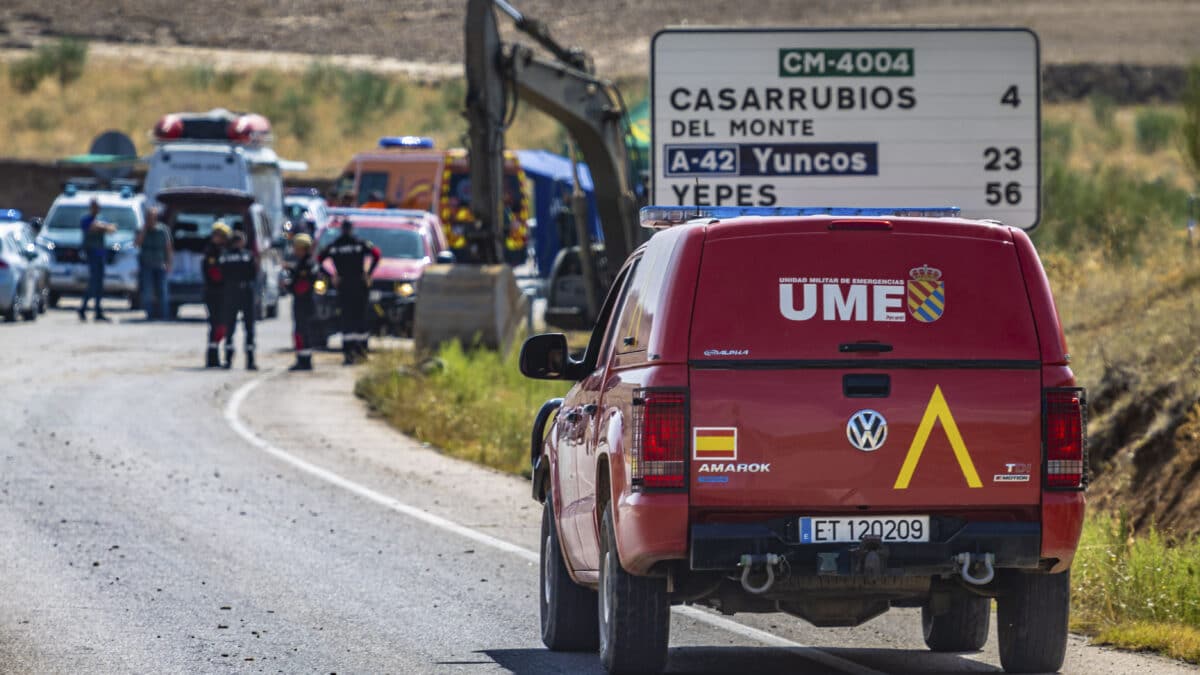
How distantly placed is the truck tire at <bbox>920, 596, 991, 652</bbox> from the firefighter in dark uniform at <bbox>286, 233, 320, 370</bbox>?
59.8 ft

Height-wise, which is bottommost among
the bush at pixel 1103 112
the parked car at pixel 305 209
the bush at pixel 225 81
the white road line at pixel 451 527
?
the white road line at pixel 451 527

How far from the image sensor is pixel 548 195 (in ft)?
152

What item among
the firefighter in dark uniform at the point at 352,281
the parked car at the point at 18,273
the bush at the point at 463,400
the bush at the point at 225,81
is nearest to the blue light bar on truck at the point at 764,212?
the bush at the point at 463,400

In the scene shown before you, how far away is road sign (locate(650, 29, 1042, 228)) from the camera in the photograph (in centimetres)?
1897

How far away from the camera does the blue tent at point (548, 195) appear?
141 ft

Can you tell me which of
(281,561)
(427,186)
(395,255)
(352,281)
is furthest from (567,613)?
(427,186)

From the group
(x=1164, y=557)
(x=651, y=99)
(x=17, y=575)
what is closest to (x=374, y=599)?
(x=17, y=575)

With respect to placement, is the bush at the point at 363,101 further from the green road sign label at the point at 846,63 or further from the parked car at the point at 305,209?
the green road sign label at the point at 846,63

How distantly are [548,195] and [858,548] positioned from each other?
38.7 metres

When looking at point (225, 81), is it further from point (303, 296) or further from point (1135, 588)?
point (1135, 588)

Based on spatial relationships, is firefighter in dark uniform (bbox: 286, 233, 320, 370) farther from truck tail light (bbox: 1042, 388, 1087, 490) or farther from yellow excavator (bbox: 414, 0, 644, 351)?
truck tail light (bbox: 1042, 388, 1087, 490)

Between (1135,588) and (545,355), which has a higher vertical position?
(545,355)

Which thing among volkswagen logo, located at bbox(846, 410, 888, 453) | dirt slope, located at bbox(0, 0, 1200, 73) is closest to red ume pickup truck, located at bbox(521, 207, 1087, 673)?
volkswagen logo, located at bbox(846, 410, 888, 453)

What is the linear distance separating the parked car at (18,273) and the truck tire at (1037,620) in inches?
1119
